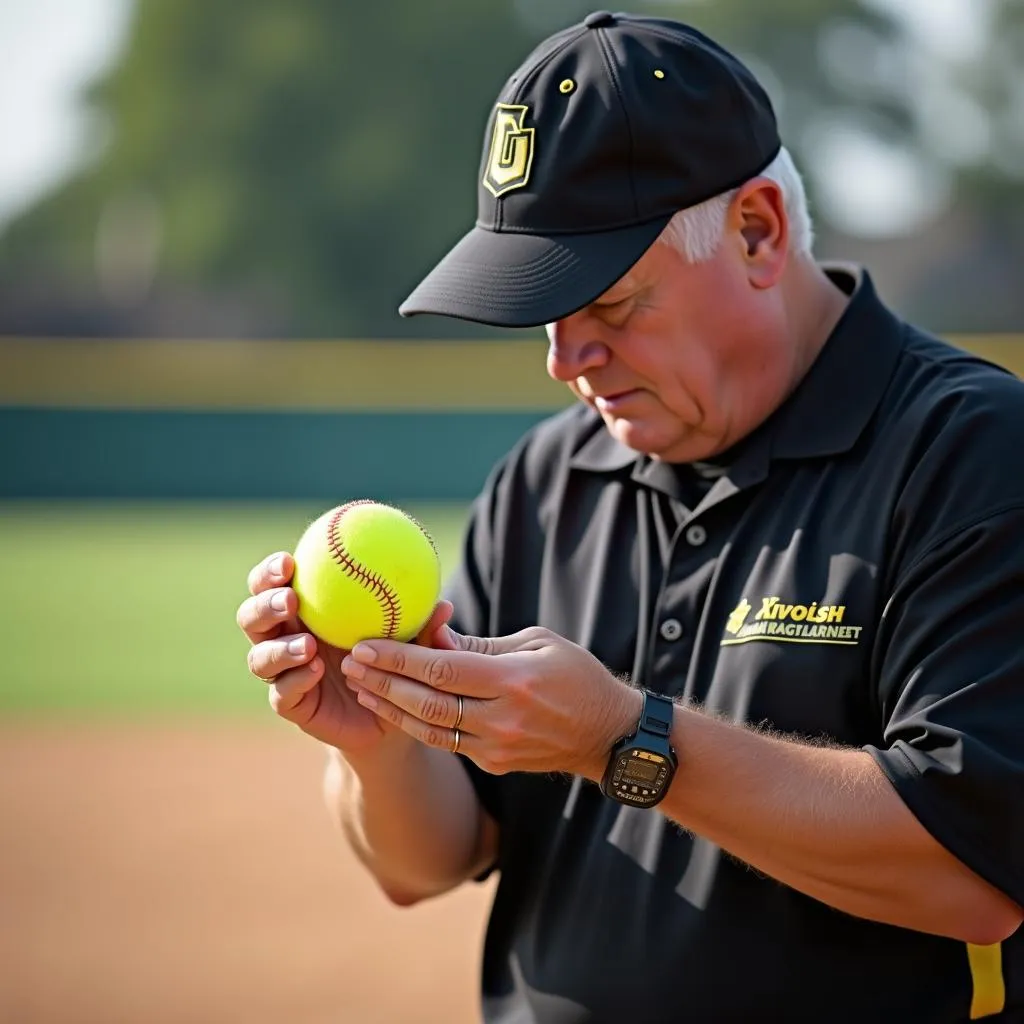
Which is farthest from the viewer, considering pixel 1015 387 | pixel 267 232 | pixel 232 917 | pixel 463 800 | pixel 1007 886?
pixel 267 232

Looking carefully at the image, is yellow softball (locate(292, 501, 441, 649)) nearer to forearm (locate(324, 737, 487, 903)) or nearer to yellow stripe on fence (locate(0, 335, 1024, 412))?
forearm (locate(324, 737, 487, 903))

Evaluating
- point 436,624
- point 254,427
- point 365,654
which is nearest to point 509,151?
point 436,624

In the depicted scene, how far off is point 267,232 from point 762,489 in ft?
132

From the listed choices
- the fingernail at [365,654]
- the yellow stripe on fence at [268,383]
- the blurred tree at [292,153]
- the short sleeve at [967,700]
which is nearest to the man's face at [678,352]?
the short sleeve at [967,700]

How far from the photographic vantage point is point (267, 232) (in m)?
41.4

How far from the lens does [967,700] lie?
7.07ft

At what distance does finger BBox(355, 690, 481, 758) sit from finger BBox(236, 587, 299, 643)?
0.21 metres

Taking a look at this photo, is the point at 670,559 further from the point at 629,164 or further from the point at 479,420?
the point at 479,420

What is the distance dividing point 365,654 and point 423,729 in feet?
0.44

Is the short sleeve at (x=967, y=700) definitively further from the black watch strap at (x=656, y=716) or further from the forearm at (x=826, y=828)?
the black watch strap at (x=656, y=716)

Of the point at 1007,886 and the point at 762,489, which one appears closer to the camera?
the point at 1007,886

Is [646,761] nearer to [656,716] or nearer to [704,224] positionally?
[656,716]

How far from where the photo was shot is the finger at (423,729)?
86.5 inches

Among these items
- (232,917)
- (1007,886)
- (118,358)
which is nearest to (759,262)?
(1007,886)
